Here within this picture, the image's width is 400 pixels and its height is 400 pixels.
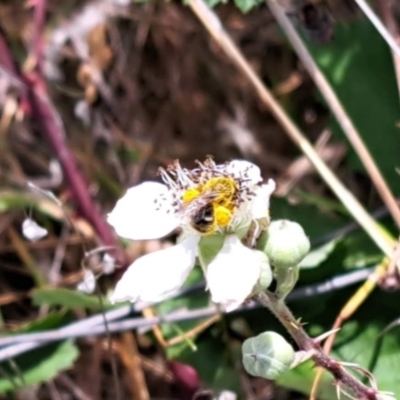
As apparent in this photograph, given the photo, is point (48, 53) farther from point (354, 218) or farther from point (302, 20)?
point (354, 218)

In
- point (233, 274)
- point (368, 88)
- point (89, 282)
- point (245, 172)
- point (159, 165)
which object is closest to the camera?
point (233, 274)

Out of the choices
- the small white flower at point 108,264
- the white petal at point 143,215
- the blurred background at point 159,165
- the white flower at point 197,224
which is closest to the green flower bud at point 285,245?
the white flower at point 197,224

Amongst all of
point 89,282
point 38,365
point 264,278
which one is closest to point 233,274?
point 264,278

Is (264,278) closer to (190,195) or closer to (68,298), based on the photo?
(190,195)

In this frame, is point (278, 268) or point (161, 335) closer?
point (278, 268)

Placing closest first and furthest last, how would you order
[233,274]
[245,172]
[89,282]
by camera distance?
[233,274]
[245,172]
[89,282]

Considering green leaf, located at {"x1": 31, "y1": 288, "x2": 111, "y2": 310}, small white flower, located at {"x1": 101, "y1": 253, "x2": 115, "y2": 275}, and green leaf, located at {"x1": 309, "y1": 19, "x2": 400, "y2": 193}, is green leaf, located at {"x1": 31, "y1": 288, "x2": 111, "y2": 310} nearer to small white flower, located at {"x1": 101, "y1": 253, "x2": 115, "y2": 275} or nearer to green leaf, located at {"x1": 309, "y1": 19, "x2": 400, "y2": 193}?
small white flower, located at {"x1": 101, "y1": 253, "x2": 115, "y2": 275}

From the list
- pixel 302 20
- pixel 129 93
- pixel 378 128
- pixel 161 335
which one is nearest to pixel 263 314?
pixel 161 335
